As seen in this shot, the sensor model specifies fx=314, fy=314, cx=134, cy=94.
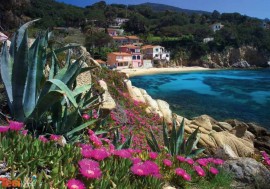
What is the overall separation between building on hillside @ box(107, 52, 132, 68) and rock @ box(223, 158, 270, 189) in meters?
62.0

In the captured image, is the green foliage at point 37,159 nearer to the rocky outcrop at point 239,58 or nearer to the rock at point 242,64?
the rocky outcrop at point 239,58

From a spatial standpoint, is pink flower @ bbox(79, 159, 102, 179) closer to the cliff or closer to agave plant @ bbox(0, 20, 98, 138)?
agave plant @ bbox(0, 20, 98, 138)

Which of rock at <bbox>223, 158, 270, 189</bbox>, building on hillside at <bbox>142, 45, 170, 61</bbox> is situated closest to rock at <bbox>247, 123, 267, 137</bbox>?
rock at <bbox>223, 158, 270, 189</bbox>

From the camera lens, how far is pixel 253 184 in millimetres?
4781

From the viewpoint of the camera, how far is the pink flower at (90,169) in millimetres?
2361

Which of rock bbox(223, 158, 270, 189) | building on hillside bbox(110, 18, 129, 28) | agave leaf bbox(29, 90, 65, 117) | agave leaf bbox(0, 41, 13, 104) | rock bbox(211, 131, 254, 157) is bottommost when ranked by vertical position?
rock bbox(211, 131, 254, 157)

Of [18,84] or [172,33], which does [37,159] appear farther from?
[172,33]

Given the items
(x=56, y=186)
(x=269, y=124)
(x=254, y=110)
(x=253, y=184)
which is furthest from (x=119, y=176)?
(x=254, y=110)

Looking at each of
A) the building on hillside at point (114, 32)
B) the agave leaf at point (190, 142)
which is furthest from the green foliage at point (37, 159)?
the building on hillside at point (114, 32)

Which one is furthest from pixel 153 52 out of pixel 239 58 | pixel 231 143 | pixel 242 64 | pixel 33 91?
pixel 33 91

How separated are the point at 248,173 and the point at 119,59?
6519cm

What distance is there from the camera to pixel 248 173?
5.09 m

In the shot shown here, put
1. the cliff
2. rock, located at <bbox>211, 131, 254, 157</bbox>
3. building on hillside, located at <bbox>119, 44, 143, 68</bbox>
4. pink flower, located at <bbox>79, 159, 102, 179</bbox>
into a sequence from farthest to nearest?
building on hillside, located at <bbox>119, 44, 143, 68</bbox>
the cliff
rock, located at <bbox>211, 131, 254, 157</bbox>
pink flower, located at <bbox>79, 159, 102, 179</bbox>

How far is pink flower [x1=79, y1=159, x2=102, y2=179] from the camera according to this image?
2.36 metres
